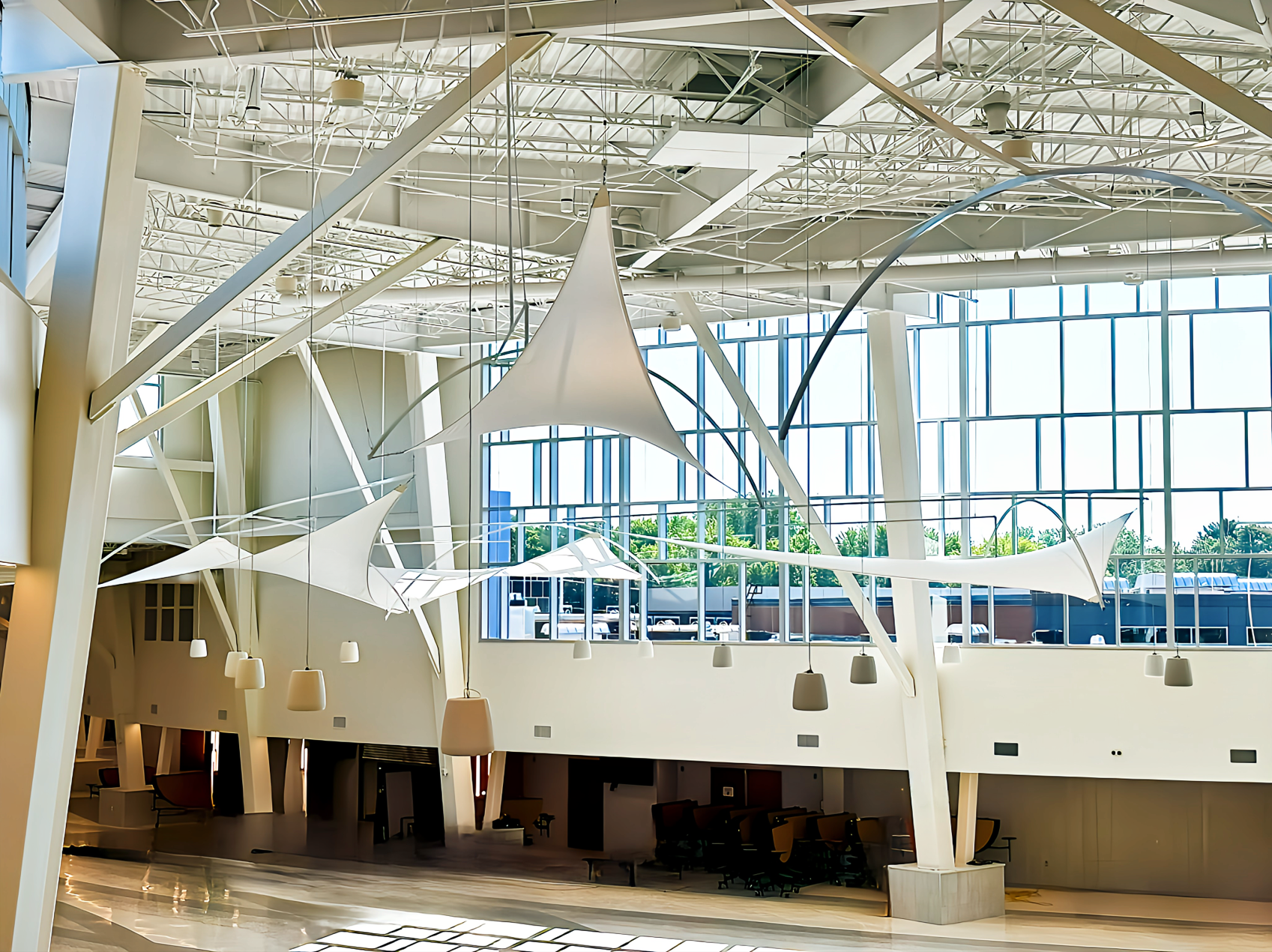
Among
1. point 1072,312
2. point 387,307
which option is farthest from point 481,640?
point 1072,312

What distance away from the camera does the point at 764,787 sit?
2252 cm

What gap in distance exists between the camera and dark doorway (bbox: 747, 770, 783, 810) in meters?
22.4

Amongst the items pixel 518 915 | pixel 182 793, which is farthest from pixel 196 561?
pixel 182 793

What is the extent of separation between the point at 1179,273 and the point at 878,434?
168 inches

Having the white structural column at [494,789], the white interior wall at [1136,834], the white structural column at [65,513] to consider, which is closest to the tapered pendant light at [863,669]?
the white structural column at [65,513]

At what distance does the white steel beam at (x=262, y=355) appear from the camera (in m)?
8.90

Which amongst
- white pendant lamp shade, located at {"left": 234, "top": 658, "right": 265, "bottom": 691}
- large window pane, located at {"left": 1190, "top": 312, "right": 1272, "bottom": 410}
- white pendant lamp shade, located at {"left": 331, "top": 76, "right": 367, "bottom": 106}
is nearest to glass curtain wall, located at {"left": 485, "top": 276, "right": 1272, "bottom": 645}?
large window pane, located at {"left": 1190, "top": 312, "right": 1272, "bottom": 410}

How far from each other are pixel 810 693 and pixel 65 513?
5.53 metres

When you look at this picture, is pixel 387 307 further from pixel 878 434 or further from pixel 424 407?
pixel 878 434

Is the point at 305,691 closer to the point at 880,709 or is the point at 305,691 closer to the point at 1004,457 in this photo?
the point at 880,709

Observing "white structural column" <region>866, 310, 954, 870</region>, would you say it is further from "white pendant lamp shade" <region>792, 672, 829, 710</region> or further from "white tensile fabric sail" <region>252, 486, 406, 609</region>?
"white tensile fabric sail" <region>252, 486, 406, 609</region>

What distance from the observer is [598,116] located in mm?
11219

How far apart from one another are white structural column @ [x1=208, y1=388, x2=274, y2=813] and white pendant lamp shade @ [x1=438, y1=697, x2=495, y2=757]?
55.8 ft

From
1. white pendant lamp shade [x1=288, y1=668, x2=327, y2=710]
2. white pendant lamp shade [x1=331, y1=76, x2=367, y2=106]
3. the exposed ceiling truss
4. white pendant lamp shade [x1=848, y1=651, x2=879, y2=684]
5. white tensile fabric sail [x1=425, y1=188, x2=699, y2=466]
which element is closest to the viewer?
white tensile fabric sail [x1=425, y1=188, x2=699, y2=466]
